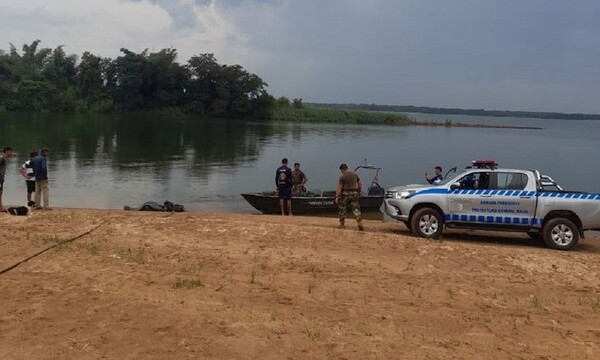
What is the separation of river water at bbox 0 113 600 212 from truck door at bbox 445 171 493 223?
1156cm

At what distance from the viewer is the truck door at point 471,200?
13.0 metres

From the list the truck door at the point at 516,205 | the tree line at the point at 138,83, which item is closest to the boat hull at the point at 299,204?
the truck door at the point at 516,205

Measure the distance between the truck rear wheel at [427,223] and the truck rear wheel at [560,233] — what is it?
2230mm

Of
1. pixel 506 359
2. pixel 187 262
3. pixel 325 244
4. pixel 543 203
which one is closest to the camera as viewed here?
pixel 506 359

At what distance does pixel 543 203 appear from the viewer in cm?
1280

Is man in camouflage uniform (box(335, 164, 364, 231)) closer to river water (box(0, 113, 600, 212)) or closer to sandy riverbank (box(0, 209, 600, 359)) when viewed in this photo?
sandy riverbank (box(0, 209, 600, 359))

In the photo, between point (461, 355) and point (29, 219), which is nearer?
point (461, 355)

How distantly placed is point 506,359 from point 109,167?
31.6 metres

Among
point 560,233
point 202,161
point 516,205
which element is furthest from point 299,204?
point 202,161

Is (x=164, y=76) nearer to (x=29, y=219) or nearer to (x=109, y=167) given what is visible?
(x=109, y=167)

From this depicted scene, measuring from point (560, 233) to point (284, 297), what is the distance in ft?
25.1

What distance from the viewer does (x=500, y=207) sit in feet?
42.4

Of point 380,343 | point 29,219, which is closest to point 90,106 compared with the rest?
point 29,219

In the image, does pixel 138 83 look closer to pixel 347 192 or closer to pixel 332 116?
pixel 332 116
